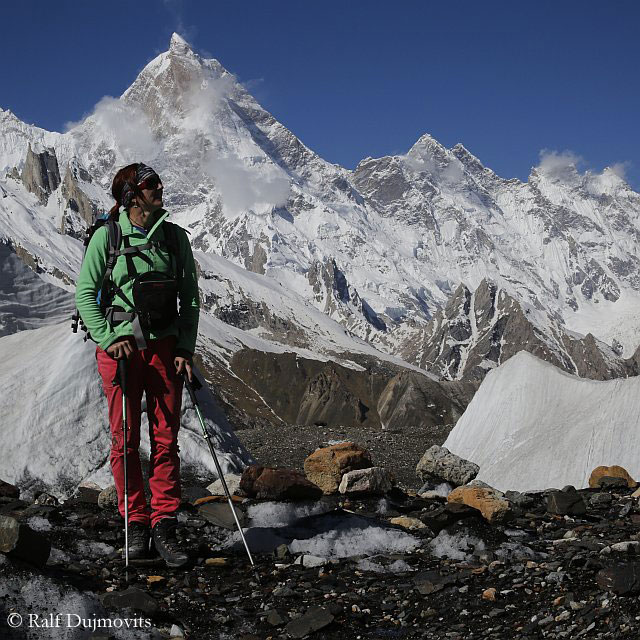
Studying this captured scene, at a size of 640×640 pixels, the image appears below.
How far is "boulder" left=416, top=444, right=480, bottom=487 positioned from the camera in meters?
15.5

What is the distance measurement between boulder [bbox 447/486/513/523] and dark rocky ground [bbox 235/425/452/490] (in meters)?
9.91

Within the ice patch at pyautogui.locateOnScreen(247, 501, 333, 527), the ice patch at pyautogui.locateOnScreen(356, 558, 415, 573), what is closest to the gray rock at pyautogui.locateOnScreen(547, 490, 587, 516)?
the ice patch at pyautogui.locateOnScreen(247, 501, 333, 527)

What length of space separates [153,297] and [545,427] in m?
10.5

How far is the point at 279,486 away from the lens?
10.9 metres

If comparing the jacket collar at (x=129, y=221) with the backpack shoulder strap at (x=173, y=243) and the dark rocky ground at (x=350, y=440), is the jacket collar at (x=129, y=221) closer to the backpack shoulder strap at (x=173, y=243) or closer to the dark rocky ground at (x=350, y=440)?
the backpack shoulder strap at (x=173, y=243)

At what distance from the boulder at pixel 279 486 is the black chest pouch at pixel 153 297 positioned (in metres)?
3.33

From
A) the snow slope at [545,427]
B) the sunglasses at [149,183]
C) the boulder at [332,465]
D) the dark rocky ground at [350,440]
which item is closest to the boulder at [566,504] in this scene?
the boulder at [332,465]

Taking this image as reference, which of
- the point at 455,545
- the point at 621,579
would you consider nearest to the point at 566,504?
the point at 455,545

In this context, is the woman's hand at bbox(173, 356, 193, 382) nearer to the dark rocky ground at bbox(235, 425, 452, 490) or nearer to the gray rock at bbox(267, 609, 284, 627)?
the gray rock at bbox(267, 609, 284, 627)

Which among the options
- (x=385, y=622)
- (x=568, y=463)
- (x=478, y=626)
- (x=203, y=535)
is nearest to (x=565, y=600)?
(x=478, y=626)

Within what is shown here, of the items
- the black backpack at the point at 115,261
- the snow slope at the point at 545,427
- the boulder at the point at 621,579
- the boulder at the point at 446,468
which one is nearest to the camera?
the boulder at the point at 621,579

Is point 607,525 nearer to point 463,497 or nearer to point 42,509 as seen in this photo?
point 463,497

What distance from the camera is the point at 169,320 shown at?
28.0 feet

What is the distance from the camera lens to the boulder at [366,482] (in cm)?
1267
